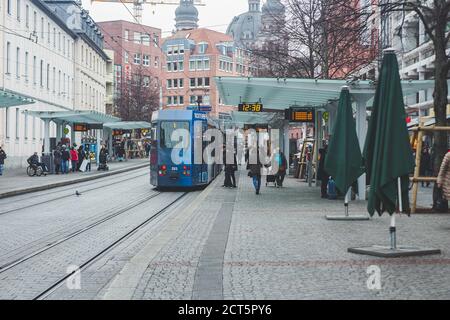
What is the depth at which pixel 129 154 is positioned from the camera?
274 ft

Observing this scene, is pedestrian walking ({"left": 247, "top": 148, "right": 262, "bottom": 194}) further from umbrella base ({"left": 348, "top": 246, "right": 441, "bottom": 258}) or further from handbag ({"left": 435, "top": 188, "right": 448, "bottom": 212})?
umbrella base ({"left": 348, "top": 246, "right": 441, "bottom": 258})

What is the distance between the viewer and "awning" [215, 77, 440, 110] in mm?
21156

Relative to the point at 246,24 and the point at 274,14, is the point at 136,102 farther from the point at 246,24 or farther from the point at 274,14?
the point at 246,24

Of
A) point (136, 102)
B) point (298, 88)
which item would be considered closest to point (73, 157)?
point (298, 88)

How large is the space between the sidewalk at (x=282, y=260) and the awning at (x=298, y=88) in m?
4.53

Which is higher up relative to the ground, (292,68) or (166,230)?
(292,68)

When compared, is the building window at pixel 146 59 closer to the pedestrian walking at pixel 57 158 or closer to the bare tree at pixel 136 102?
the bare tree at pixel 136 102

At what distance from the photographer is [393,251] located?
10.7 metres

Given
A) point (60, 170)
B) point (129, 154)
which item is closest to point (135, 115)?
point (129, 154)

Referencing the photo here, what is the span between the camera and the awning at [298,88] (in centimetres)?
2116

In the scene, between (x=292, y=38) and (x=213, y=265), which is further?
(x=292, y=38)

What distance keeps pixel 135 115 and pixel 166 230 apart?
72905mm

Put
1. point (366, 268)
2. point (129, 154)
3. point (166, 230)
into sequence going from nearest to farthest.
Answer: point (366, 268), point (166, 230), point (129, 154)
